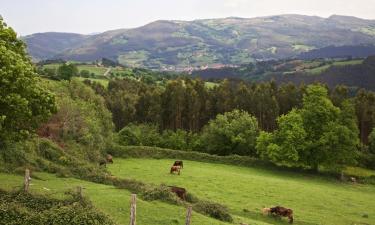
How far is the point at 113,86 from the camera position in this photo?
499 feet

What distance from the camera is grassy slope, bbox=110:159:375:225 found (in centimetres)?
4338

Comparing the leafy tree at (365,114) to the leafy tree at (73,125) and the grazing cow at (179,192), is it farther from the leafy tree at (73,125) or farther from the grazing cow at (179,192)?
the grazing cow at (179,192)

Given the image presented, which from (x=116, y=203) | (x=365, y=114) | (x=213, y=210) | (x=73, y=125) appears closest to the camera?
(x=116, y=203)

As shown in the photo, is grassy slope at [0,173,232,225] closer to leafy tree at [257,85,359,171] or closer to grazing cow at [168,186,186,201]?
grazing cow at [168,186,186,201]

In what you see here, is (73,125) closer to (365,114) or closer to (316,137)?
(316,137)

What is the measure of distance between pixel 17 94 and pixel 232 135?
65.8 m

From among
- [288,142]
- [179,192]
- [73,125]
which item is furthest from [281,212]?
[288,142]

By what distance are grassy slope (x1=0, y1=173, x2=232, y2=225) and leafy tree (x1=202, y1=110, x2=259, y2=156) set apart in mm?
49831

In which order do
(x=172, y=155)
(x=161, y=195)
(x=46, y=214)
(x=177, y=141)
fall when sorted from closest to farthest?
(x=46, y=214)
(x=161, y=195)
(x=172, y=155)
(x=177, y=141)

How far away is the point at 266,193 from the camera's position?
52562 millimetres

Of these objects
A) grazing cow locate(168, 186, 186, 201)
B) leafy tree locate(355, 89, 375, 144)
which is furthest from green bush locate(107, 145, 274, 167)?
grazing cow locate(168, 186, 186, 201)

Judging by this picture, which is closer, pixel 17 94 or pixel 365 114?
pixel 17 94

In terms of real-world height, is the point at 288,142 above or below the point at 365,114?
below

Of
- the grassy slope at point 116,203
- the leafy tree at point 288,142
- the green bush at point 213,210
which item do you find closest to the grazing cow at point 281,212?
the green bush at point 213,210
